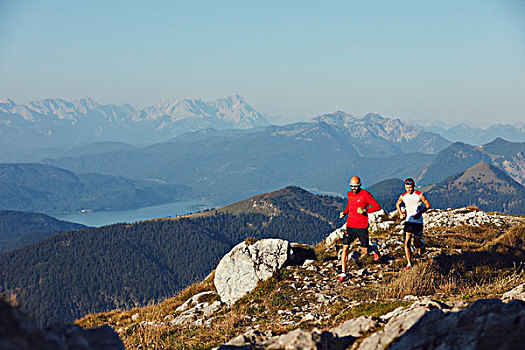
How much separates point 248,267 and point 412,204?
10.3 metres

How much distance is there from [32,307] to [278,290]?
1210 centimetres

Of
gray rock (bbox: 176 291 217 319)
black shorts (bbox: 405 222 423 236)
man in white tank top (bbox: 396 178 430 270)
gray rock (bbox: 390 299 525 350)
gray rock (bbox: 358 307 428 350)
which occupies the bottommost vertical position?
gray rock (bbox: 176 291 217 319)

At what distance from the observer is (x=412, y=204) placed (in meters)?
17.3

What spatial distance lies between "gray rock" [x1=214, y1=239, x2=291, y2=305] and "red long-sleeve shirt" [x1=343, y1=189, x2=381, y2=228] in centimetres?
659

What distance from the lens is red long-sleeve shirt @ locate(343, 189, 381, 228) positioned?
16.4m

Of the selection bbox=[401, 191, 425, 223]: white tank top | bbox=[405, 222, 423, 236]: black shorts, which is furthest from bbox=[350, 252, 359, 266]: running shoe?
bbox=[401, 191, 425, 223]: white tank top

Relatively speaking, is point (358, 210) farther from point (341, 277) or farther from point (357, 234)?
point (341, 277)

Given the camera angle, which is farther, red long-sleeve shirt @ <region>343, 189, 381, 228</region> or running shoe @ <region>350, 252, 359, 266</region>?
running shoe @ <region>350, 252, 359, 266</region>

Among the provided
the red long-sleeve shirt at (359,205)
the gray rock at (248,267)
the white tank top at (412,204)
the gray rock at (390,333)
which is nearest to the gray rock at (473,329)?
the gray rock at (390,333)

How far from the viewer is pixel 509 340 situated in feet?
21.6

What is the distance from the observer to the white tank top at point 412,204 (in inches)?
678

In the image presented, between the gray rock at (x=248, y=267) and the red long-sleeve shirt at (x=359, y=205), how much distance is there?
6595 mm

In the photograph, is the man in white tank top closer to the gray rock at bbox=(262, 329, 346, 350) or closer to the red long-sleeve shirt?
the red long-sleeve shirt

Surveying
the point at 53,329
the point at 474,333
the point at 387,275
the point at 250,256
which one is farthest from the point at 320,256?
the point at 53,329
